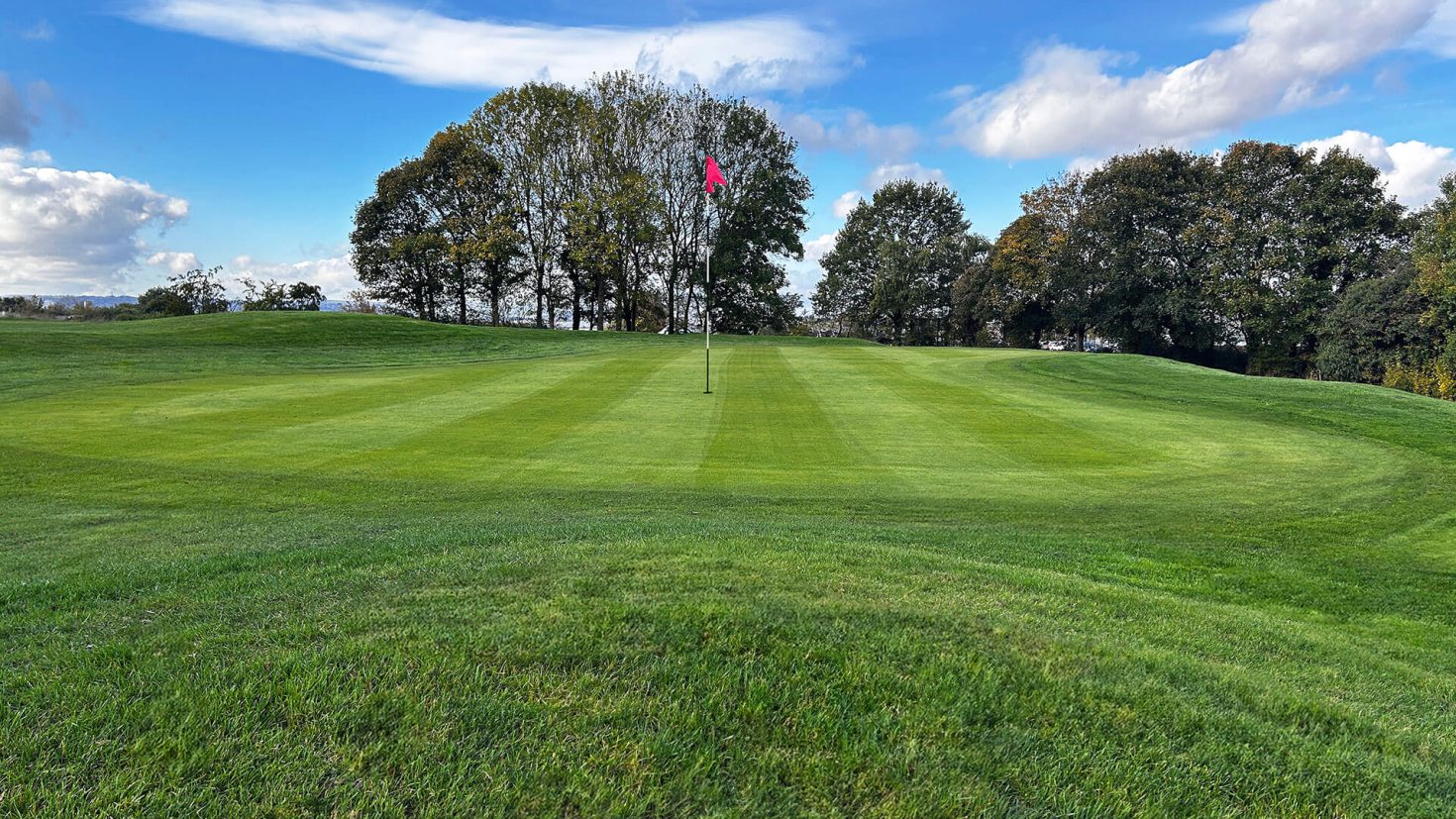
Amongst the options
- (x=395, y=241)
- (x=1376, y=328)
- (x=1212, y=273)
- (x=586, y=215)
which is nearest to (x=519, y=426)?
(x=586, y=215)

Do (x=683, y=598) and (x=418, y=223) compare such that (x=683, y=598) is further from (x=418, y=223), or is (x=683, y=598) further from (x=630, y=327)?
(x=418, y=223)

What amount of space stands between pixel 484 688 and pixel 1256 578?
22.7 ft

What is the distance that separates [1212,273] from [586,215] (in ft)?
123

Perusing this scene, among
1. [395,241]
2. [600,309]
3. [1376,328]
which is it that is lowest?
[1376,328]

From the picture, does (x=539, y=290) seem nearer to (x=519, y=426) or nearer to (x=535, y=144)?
(x=535, y=144)

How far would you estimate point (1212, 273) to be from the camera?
41.5m

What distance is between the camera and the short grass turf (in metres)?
2.50

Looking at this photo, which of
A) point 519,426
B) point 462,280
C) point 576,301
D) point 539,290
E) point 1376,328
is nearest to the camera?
point 519,426

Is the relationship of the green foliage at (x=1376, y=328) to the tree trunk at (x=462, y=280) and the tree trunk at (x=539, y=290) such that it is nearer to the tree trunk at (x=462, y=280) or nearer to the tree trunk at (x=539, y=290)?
the tree trunk at (x=539, y=290)

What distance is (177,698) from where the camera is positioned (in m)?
2.71

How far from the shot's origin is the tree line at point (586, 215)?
4228cm

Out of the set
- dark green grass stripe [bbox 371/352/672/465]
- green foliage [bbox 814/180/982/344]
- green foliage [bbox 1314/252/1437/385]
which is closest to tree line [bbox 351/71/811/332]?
green foliage [bbox 814/180/982/344]

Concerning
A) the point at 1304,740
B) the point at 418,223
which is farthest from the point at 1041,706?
the point at 418,223

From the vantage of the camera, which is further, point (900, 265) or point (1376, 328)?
point (900, 265)
